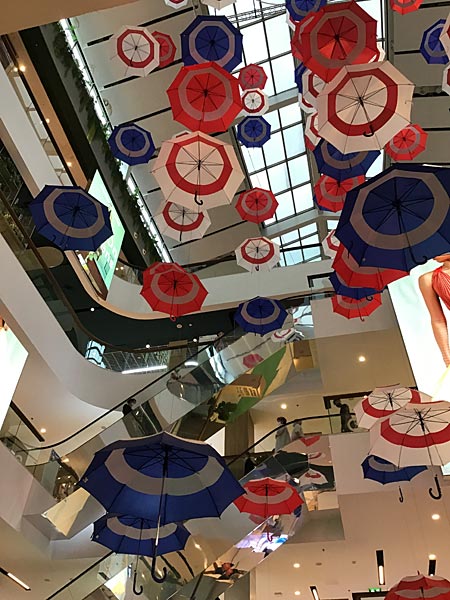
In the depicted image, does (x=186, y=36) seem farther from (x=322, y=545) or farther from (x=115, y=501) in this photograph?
(x=322, y=545)

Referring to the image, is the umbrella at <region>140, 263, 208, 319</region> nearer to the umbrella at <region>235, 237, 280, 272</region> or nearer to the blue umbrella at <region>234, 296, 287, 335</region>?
the blue umbrella at <region>234, 296, 287, 335</region>

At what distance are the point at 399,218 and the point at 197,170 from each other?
282 cm

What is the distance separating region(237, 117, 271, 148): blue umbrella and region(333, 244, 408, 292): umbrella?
20.1 feet

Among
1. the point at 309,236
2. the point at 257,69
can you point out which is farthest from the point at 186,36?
the point at 309,236

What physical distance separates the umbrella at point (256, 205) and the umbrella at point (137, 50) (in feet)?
10.0

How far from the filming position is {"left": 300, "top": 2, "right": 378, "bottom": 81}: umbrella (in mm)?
6301

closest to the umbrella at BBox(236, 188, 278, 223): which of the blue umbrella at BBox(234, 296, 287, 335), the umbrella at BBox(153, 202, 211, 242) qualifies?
the blue umbrella at BBox(234, 296, 287, 335)

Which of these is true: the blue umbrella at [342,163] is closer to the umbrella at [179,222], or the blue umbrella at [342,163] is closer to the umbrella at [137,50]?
the umbrella at [179,222]

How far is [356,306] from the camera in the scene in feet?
33.7

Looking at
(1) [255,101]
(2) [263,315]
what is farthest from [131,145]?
(2) [263,315]

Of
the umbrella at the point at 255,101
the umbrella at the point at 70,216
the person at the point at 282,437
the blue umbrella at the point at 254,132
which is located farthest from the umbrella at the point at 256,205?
the person at the point at 282,437

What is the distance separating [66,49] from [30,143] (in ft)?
10.3

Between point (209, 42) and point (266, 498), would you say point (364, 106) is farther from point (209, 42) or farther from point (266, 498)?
point (266, 498)

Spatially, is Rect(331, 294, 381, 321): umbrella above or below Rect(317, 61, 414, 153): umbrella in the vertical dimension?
above
